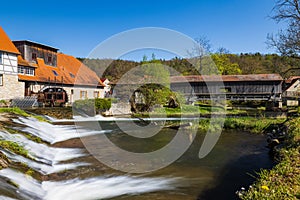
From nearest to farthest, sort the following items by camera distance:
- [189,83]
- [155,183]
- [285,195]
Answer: [285,195] < [155,183] < [189,83]

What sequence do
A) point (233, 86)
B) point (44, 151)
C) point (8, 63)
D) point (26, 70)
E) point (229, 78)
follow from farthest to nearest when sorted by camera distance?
1. point (229, 78)
2. point (233, 86)
3. point (26, 70)
4. point (8, 63)
5. point (44, 151)

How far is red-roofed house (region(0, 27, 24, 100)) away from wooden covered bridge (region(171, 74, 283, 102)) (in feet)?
78.2

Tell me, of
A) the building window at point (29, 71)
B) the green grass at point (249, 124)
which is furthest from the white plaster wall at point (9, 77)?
the green grass at point (249, 124)

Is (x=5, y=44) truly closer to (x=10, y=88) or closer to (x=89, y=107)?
(x=10, y=88)

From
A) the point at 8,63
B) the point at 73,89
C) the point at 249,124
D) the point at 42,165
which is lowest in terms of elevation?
the point at 42,165

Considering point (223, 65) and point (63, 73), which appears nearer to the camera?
point (63, 73)

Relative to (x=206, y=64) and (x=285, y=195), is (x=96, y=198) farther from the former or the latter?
(x=206, y=64)

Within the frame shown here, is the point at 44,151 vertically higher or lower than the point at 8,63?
lower

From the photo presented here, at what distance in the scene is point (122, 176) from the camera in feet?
22.3

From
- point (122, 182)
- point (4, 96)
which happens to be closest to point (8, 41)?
point (4, 96)

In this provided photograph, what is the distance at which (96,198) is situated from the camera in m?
5.43

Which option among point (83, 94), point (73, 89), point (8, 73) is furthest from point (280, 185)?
point (83, 94)

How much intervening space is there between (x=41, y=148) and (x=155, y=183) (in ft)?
17.2

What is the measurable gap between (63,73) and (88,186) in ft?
97.9
